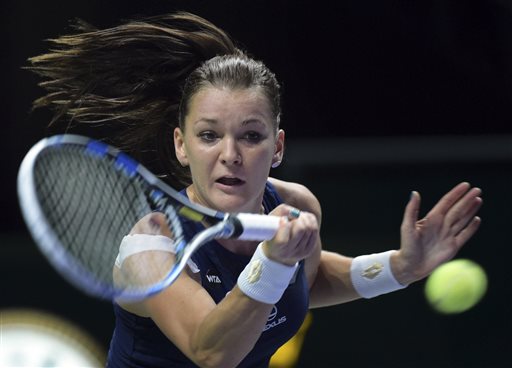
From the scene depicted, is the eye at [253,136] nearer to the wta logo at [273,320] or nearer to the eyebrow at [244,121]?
the eyebrow at [244,121]

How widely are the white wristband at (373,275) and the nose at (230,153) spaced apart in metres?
0.69

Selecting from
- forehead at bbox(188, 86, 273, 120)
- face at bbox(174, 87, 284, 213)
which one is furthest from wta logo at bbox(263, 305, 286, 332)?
forehead at bbox(188, 86, 273, 120)

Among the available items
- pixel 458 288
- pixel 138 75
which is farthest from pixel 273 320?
pixel 458 288

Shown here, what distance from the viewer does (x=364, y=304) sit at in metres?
4.74

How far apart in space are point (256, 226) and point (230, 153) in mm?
346

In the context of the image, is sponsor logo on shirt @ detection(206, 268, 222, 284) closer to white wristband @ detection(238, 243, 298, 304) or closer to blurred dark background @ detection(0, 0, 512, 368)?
white wristband @ detection(238, 243, 298, 304)

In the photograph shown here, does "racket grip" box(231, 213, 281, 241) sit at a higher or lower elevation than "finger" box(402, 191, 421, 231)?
higher

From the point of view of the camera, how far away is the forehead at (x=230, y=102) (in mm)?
2625

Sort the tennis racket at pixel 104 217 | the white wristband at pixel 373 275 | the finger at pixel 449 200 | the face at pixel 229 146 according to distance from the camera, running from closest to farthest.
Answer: the tennis racket at pixel 104 217 < the face at pixel 229 146 < the finger at pixel 449 200 < the white wristband at pixel 373 275

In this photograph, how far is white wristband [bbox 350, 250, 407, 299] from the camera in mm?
3084

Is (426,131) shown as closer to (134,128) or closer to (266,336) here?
(134,128)

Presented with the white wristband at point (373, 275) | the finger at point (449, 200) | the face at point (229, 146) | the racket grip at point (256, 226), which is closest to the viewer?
the racket grip at point (256, 226)

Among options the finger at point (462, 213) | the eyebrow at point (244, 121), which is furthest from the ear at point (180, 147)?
the finger at point (462, 213)

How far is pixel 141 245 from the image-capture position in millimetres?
2465
